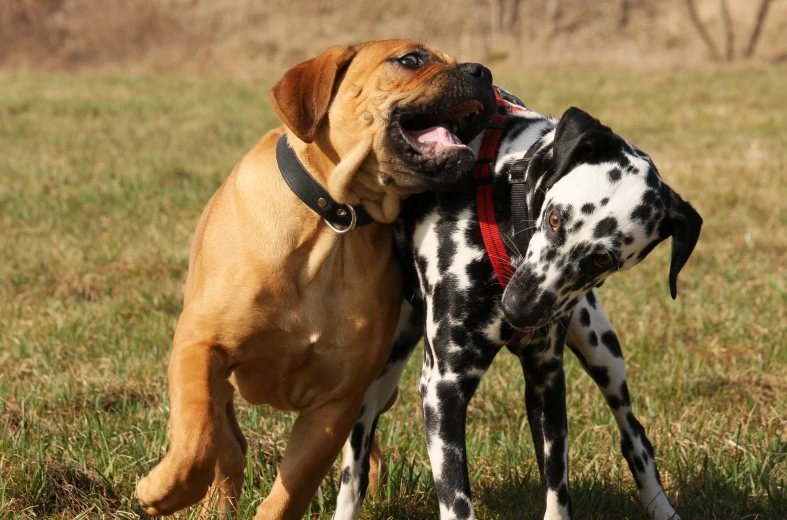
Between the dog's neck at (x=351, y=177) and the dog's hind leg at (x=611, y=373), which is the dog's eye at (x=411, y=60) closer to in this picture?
the dog's neck at (x=351, y=177)

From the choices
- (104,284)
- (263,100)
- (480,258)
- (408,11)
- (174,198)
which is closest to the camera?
(480,258)

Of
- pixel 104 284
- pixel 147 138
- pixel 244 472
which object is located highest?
pixel 244 472

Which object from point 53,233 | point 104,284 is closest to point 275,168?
point 104,284

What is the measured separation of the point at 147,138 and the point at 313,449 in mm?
11226

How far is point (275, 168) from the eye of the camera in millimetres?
3881

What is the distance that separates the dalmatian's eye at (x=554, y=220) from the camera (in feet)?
10.4

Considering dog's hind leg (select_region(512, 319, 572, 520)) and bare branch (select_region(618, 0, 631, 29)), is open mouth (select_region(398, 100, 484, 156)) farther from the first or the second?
bare branch (select_region(618, 0, 631, 29))

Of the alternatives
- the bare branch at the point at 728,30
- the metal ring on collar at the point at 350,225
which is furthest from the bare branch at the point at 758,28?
the metal ring on collar at the point at 350,225

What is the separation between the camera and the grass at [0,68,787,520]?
407 cm

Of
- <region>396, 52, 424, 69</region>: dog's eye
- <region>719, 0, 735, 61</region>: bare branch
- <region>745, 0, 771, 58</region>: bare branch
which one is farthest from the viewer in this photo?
<region>745, 0, 771, 58</region>: bare branch

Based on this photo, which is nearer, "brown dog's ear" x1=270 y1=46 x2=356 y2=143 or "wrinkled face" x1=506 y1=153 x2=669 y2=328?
"wrinkled face" x1=506 y1=153 x2=669 y2=328

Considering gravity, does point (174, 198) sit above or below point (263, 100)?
above

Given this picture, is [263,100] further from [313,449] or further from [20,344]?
[313,449]

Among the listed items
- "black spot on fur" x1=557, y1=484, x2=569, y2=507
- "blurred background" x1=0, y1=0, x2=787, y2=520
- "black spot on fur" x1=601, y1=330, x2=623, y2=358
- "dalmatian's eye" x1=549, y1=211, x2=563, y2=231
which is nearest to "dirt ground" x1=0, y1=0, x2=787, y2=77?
"blurred background" x1=0, y1=0, x2=787, y2=520
